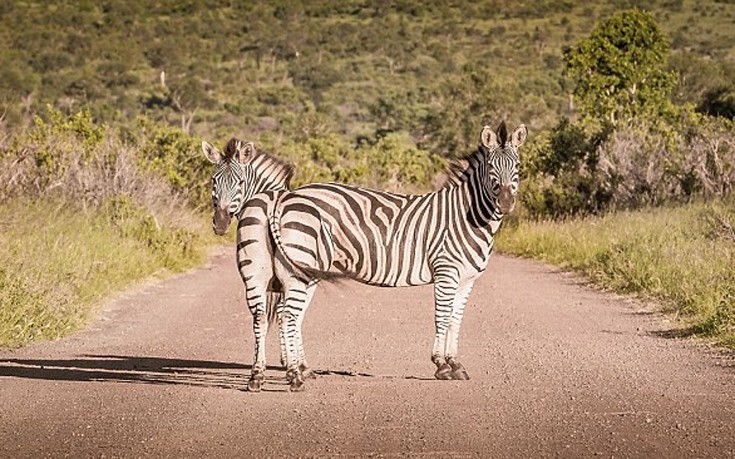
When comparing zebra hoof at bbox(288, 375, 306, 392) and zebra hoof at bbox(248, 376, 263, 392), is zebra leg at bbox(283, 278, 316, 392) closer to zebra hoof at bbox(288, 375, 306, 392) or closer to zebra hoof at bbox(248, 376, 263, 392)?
zebra hoof at bbox(288, 375, 306, 392)

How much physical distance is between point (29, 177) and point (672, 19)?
273 ft

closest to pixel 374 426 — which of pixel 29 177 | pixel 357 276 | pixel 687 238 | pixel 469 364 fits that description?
pixel 357 276

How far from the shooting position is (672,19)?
98.1 metres

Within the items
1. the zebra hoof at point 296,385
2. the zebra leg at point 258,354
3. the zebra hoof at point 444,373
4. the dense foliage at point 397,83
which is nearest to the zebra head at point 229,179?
the zebra leg at point 258,354

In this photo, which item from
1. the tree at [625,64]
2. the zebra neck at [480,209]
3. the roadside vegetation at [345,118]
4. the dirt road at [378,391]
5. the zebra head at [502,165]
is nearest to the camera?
the dirt road at [378,391]

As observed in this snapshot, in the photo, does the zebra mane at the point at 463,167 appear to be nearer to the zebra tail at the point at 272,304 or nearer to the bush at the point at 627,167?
the zebra tail at the point at 272,304

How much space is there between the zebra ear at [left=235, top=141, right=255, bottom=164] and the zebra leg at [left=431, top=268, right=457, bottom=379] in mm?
1730

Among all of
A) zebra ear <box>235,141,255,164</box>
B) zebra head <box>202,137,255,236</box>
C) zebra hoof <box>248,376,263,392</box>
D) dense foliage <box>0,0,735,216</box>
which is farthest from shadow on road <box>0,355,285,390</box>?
dense foliage <box>0,0,735,216</box>

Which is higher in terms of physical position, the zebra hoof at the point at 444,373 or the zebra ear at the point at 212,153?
the zebra ear at the point at 212,153

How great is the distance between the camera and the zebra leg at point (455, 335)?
10.2 metres

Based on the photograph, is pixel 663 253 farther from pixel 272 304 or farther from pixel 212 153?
pixel 212 153

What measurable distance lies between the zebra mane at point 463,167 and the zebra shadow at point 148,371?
67.7 inches

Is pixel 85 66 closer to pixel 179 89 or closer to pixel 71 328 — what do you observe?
pixel 179 89

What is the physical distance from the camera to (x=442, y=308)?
10.2 meters
